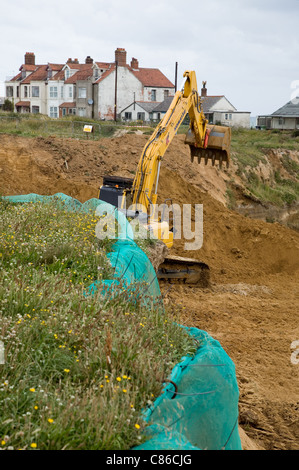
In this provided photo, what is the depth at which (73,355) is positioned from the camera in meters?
Answer: 4.96

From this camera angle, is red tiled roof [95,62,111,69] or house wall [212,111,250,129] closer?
red tiled roof [95,62,111,69]

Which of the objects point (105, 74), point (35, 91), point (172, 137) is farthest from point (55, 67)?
point (172, 137)

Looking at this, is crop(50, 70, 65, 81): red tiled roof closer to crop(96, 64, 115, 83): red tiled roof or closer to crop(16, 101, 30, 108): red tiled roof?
crop(16, 101, 30, 108): red tiled roof

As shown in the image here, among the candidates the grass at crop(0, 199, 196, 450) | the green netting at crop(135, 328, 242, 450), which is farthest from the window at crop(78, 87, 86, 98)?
the green netting at crop(135, 328, 242, 450)

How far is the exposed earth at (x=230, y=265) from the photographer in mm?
7961

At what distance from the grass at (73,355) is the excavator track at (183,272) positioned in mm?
5554

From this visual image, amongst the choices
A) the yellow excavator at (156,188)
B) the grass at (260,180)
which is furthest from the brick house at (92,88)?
the yellow excavator at (156,188)

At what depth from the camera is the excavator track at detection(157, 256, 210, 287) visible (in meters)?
13.1

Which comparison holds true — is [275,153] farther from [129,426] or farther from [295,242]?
[129,426]

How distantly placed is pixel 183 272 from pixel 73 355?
8567 millimetres

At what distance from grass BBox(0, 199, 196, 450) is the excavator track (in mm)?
5554

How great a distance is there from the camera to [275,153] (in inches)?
A: 1375

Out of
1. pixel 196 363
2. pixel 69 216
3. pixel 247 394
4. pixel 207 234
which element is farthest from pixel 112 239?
pixel 207 234

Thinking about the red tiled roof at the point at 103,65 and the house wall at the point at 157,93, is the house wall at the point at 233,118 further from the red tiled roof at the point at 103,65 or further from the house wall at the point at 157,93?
the red tiled roof at the point at 103,65
